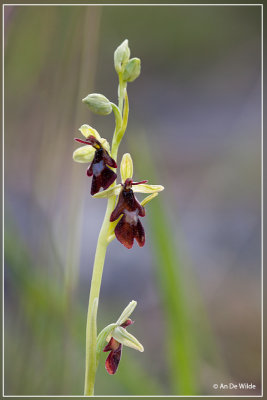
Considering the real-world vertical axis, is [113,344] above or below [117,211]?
below

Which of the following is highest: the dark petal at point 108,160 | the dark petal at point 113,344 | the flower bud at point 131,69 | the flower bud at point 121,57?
the flower bud at point 121,57

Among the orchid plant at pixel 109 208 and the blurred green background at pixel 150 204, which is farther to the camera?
the blurred green background at pixel 150 204

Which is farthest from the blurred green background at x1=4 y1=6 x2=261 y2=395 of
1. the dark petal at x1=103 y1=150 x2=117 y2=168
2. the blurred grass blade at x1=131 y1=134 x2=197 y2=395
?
the dark petal at x1=103 y1=150 x2=117 y2=168

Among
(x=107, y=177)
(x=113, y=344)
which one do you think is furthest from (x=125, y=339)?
(x=107, y=177)

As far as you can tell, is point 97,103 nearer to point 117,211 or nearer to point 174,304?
point 117,211

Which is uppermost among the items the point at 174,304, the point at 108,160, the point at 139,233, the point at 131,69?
the point at 131,69

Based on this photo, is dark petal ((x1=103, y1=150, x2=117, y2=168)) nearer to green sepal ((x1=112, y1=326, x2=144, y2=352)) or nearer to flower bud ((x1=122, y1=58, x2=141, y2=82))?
flower bud ((x1=122, y1=58, x2=141, y2=82))

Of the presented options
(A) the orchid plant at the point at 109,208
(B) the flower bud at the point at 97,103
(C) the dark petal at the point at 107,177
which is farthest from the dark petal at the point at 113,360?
(B) the flower bud at the point at 97,103

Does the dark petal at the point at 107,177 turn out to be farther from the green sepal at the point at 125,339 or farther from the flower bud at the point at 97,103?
the green sepal at the point at 125,339

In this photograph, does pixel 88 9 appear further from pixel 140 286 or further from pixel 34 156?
pixel 140 286
